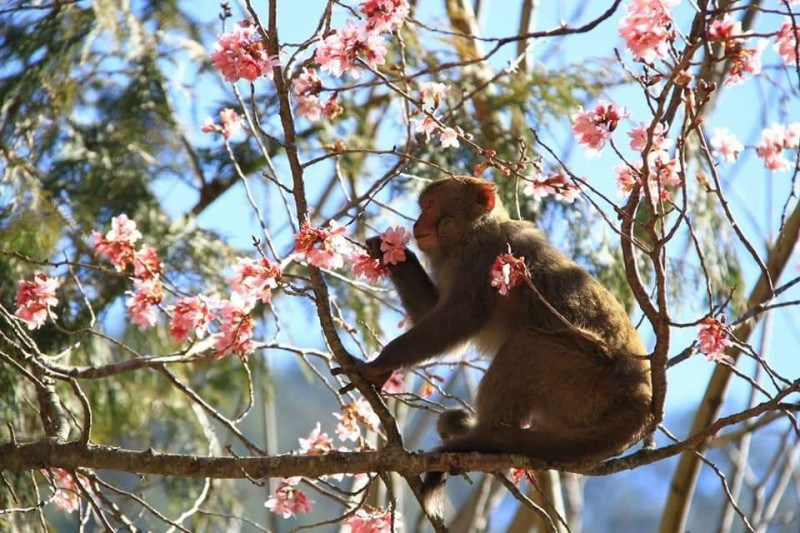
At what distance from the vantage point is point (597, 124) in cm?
351

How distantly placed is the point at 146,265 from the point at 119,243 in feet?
0.51

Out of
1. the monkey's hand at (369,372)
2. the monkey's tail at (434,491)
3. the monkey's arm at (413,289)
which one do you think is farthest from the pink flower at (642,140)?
the monkey's arm at (413,289)

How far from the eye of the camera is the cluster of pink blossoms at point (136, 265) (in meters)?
4.41

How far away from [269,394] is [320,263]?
4.05 m

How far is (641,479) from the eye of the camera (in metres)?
19.1

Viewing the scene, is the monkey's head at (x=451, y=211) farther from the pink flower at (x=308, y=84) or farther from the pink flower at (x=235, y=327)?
the pink flower at (x=235, y=327)

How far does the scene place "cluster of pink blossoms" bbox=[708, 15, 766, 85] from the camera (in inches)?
129

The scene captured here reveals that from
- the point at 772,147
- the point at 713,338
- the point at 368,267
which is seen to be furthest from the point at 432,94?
the point at 713,338

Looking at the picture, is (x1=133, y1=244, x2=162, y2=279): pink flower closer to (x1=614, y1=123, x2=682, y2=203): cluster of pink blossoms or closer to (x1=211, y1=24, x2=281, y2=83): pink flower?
(x1=211, y1=24, x2=281, y2=83): pink flower

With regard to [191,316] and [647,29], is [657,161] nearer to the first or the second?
[647,29]

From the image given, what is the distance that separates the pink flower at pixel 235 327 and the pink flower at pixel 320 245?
0.48 m

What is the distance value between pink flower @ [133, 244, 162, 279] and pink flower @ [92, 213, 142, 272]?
0.11 ft

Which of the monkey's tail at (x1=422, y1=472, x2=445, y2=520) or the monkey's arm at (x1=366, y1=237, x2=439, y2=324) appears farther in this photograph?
the monkey's arm at (x1=366, y1=237, x2=439, y2=324)

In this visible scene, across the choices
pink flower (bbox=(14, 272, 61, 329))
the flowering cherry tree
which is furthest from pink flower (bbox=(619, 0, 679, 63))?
pink flower (bbox=(14, 272, 61, 329))
